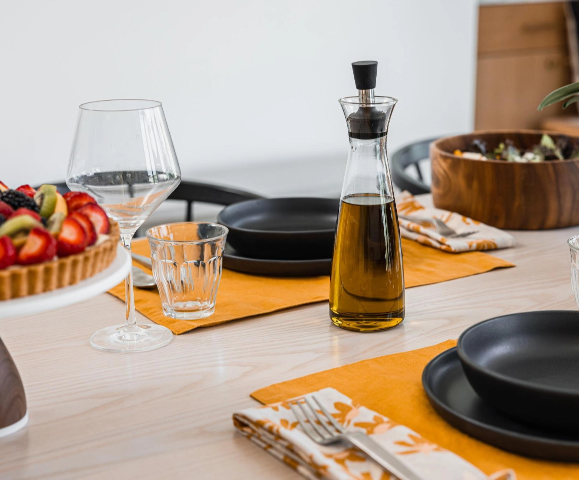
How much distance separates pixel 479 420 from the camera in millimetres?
709

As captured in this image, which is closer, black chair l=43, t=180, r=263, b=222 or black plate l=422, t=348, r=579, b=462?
black plate l=422, t=348, r=579, b=462

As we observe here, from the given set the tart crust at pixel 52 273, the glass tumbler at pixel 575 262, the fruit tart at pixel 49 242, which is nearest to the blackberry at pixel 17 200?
the fruit tart at pixel 49 242

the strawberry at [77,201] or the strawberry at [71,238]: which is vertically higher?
the strawberry at [77,201]

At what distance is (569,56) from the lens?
409 cm

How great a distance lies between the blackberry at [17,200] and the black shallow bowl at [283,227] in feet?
1.54

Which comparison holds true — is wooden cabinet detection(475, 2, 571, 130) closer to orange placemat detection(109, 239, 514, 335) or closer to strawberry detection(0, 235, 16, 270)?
orange placemat detection(109, 239, 514, 335)

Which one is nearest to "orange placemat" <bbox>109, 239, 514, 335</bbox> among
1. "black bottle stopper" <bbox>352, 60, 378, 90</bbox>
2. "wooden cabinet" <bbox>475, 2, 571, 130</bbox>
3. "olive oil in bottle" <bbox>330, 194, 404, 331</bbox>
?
"olive oil in bottle" <bbox>330, 194, 404, 331</bbox>

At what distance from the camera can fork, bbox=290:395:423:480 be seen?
0.62 meters

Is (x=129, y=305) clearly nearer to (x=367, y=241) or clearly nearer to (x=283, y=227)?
(x=367, y=241)

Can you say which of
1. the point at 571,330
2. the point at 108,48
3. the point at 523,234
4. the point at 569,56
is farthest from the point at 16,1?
the point at 569,56

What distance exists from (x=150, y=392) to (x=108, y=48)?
1.94 m

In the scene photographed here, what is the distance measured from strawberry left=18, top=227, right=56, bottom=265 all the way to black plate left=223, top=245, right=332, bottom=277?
0.52 m

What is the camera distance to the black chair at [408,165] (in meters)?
1.95

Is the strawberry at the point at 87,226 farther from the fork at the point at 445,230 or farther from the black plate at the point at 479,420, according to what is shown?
the fork at the point at 445,230
